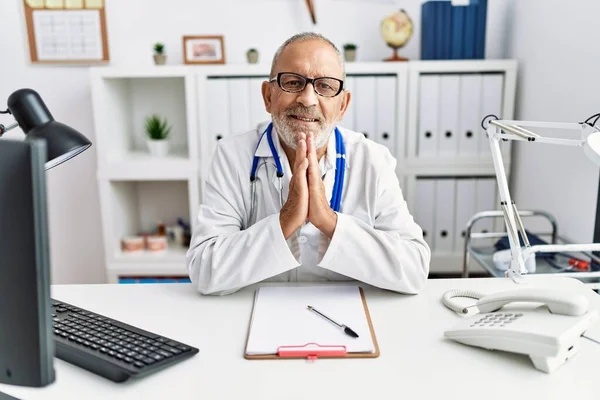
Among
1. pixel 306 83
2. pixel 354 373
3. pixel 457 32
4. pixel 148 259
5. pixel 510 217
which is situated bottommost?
pixel 148 259

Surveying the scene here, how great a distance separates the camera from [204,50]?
2594 millimetres

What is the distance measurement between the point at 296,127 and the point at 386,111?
1.18 m

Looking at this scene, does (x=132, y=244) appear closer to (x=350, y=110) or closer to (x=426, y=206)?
(x=350, y=110)

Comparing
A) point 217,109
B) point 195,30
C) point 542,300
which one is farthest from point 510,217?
point 195,30

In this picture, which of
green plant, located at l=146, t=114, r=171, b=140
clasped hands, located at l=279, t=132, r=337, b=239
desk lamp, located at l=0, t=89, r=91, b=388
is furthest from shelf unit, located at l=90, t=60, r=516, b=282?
desk lamp, located at l=0, t=89, r=91, b=388

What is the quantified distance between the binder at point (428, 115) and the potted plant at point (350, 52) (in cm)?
34

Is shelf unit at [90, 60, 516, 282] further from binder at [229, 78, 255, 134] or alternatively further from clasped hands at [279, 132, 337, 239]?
clasped hands at [279, 132, 337, 239]

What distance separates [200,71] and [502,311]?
185 centimetres

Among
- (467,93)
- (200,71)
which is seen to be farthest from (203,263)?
(467,93)

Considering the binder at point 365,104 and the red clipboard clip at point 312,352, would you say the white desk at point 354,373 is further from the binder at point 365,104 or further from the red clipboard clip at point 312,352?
the binder at point 365,104

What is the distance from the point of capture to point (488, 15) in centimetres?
267

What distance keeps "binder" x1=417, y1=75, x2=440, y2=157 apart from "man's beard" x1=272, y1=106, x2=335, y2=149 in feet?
3.78

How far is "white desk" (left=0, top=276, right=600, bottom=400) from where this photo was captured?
32.7 inches

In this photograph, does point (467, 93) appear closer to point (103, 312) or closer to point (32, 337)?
point (103, 312)
